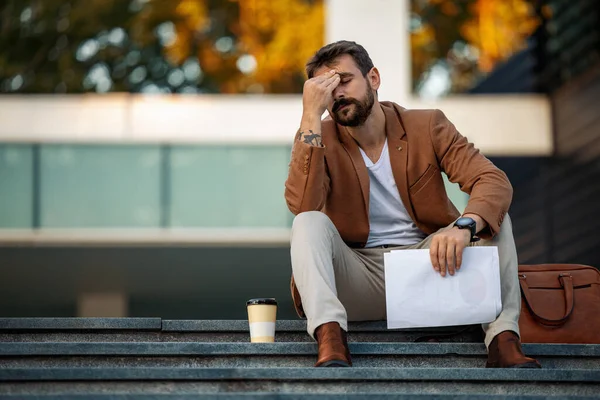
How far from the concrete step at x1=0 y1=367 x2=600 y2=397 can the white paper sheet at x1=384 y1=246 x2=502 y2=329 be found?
0.42 metres

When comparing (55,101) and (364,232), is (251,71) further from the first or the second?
(364,232)

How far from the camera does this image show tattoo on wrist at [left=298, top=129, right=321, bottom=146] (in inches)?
175

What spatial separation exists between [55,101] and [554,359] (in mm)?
10816

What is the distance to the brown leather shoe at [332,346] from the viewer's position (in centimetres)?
396

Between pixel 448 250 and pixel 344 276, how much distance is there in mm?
516

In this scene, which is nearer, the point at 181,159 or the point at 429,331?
the point at 429,331

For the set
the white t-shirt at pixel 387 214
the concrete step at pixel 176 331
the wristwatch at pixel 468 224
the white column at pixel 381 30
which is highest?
the white column at pixel 381 30

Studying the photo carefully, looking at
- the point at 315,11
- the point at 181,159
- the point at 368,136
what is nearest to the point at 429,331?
the point at 368,136

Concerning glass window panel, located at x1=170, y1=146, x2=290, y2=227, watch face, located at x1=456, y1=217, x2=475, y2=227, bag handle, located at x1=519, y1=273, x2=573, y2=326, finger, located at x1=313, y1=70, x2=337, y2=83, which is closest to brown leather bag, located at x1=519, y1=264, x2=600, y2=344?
bag handle, located at x1=519, y1=273, x2=573, y2=326

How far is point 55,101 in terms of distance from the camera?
14219 millimetres

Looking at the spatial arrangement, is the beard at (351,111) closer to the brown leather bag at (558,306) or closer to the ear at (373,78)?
the ear at (373,78)

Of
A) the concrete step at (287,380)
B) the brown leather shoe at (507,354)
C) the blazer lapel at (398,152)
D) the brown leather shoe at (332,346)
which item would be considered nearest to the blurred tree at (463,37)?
the blazer lapel at (398,152)

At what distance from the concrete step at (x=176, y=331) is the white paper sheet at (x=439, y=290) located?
0.38 m

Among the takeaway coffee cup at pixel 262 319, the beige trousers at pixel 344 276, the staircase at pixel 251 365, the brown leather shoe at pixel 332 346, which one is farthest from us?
the takeaway coffee cup at pixel 262 319
